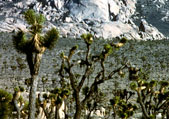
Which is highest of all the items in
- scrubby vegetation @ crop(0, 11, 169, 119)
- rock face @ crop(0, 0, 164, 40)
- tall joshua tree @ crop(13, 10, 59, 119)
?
rock face @ crop(0, 0, 164, 40)

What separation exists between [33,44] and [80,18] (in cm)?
17068

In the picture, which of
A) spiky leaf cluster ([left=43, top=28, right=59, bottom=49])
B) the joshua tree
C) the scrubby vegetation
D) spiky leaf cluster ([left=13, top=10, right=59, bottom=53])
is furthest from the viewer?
spiky leaf cluster ([left=43, top=28, right=59, bottom=49])

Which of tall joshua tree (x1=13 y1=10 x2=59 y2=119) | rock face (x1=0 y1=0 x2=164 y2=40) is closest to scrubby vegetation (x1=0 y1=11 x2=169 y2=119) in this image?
tall joshua tree (x1=13 y1=10 x2=59 y2=119)

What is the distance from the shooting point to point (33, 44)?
14617 mm

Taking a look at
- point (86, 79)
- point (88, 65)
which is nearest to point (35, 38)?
point (88, 65)

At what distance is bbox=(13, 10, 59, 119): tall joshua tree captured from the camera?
14773 mm

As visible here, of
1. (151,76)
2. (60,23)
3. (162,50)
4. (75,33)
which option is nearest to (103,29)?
(75,33)

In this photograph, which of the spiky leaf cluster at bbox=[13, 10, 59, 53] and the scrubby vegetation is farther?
the spiky leaf cluster at bbox=[13, 10, 59, 53]

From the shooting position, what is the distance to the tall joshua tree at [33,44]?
1477cm

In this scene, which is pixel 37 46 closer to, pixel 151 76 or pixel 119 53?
pixel 151 76

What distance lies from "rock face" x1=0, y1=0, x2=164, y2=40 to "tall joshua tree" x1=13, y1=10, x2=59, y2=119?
5471 inches

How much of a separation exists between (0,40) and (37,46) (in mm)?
111508

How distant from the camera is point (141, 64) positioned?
91812 mm

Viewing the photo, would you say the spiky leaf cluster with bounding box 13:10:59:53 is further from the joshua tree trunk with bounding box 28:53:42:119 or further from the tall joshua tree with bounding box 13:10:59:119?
the joshua tree trunk with bounding box 28:53:42:119
